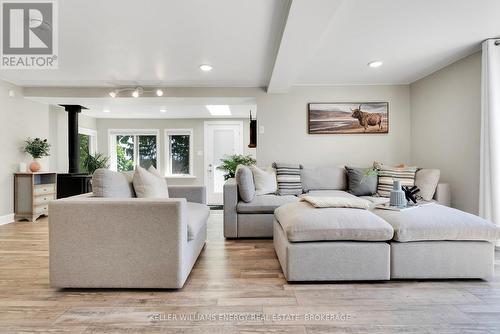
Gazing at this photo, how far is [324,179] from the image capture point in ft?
12.7

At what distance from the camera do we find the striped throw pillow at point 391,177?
3.43 m

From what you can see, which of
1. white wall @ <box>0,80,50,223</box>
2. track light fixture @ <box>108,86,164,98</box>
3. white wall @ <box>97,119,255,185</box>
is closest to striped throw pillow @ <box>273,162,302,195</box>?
track light fixture @ <box>108,86,164,98</box>

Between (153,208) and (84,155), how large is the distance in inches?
220

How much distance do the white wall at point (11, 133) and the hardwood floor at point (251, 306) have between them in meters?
2.49

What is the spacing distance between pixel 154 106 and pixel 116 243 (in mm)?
3807

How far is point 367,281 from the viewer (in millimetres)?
1978

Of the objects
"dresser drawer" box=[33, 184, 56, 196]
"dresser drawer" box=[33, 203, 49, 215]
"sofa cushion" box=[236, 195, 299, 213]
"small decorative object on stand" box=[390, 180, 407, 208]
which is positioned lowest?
"dresser drawer" box=[33, 203, 49, 215]

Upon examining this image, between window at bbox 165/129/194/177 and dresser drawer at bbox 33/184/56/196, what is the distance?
105 inches

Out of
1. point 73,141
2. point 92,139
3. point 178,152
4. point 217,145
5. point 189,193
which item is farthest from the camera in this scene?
point 178,152

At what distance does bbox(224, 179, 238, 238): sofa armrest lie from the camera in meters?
3.13

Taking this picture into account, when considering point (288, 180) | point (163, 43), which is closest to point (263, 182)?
point (288, 180)

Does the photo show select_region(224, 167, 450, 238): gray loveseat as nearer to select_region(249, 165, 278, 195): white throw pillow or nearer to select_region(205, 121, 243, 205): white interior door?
select_region(249, 165, 278, 195): white throw pillow

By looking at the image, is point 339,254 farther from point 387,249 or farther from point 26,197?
point 26,197

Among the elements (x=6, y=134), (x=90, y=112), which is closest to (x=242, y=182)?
(x=6, y=134)
